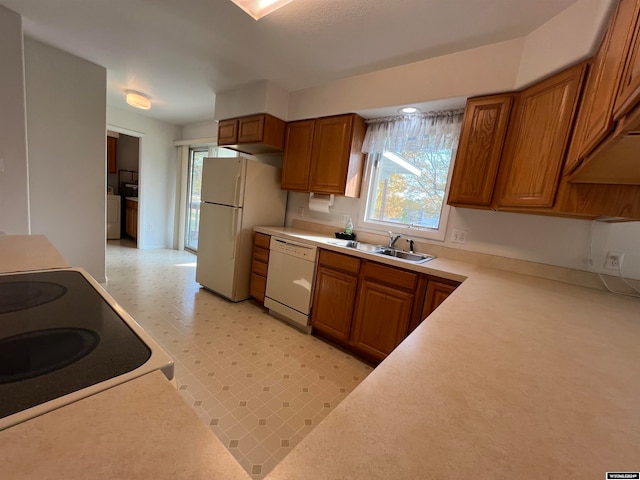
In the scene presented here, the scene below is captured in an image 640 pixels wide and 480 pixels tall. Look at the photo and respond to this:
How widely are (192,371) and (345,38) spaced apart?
8.24ft

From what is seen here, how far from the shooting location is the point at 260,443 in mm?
1361

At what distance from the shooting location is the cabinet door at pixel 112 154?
5711mm

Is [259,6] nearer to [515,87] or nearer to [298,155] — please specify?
[298,155]

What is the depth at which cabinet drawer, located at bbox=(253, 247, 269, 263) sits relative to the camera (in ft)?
9.23

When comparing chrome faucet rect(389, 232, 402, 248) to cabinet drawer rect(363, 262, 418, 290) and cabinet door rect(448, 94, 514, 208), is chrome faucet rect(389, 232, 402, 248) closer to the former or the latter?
cabinet drawer rect(363, 262, 418, 290)

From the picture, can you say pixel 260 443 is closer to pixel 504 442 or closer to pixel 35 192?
pixel 504 442

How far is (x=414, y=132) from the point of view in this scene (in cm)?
228

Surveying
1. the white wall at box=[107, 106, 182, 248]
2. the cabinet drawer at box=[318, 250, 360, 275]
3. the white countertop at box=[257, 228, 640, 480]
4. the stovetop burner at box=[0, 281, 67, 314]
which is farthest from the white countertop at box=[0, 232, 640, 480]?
the white wall at box=[107, 106, 182, 248]

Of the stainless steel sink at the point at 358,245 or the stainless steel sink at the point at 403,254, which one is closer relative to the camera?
the stainless steel sink at the point at 403,254

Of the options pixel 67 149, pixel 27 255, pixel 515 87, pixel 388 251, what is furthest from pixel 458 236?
pixel 67 149

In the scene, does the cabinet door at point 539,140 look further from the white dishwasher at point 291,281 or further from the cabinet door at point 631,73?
the white dishwasher at point 291,281

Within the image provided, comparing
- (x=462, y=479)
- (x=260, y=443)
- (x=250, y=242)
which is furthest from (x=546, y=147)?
(x=250, y=242)

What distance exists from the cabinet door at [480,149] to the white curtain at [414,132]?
241 mm

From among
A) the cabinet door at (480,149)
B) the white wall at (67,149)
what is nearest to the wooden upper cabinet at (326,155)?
the cabinet door at (480,149)
